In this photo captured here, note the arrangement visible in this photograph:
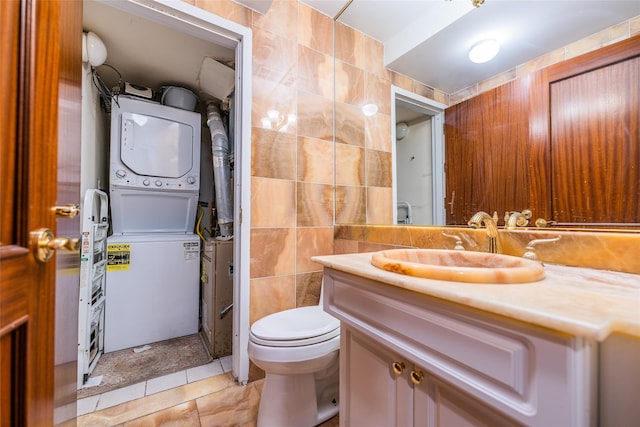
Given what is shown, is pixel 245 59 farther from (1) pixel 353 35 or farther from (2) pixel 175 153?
(2) pixel 175 153

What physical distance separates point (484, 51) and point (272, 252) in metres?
1.42

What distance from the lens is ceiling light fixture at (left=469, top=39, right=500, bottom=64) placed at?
3.55 feet

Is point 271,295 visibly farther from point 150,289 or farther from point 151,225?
point 151,225

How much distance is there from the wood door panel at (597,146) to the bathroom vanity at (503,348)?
235mm

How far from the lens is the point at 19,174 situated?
1.39ft

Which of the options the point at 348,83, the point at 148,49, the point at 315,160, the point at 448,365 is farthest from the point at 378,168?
the point at 148,49

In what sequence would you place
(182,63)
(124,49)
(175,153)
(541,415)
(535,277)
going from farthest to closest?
1. (175,153)
2. (182,63)
3. (124,49)
4. (535,277)
5. (541,415)

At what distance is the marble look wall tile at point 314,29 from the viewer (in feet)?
5.33

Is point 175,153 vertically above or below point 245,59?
below

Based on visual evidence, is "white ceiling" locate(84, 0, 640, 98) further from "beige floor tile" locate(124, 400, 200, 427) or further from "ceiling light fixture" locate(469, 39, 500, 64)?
"beige floor tile" locate(124, 400, 200, 427)

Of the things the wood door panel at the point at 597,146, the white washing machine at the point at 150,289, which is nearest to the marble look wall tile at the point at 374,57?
the wood door panel at the point at 597,146

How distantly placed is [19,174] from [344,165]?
148 centimetres

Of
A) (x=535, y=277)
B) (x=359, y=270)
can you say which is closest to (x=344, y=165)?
(x=359, y=270)

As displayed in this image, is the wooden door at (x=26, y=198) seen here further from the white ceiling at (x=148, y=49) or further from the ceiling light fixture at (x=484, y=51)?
the ceiling light fixture at (x=484, y=51)
